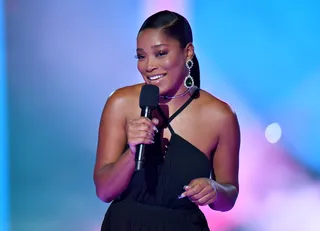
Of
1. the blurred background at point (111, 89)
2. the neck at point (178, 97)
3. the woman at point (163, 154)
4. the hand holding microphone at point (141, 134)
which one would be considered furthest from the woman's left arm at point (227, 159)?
the blurred background at point (111, 89)

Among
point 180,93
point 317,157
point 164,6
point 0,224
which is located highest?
point 164,6

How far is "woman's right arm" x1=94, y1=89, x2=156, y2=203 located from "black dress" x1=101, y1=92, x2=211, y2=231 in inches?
1.7

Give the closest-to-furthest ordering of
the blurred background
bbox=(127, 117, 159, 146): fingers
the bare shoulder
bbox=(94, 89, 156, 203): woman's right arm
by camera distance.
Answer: bbox=(127, 117, 159, 146): fingers, bbox=(94, 89, 156, 203): woman's right arm, the bare shoulder, the blurred background

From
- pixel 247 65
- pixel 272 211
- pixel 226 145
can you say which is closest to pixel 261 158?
pixel 272 211

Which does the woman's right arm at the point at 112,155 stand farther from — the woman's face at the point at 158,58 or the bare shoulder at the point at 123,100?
the woman's face at the point at 158,58

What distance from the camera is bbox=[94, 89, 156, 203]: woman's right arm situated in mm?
1078

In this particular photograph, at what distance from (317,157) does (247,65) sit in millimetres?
483

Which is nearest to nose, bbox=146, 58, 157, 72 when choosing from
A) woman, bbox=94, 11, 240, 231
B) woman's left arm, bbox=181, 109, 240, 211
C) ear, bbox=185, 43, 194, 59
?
woman, bbox=94, 11, 240, 231

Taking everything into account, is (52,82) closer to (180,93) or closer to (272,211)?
(180,93)

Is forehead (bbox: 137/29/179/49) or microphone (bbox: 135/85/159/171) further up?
forehead (bbox: 137/29/179/49)

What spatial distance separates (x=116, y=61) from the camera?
197 centimetres

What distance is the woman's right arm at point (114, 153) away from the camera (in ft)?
3.54

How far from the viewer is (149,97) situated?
100 centimetres

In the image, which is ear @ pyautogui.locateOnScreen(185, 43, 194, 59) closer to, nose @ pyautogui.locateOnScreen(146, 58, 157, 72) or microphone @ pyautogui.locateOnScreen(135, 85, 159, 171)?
nose @ pyautogui.locateOnScreen(146, 58, 157, 72)
